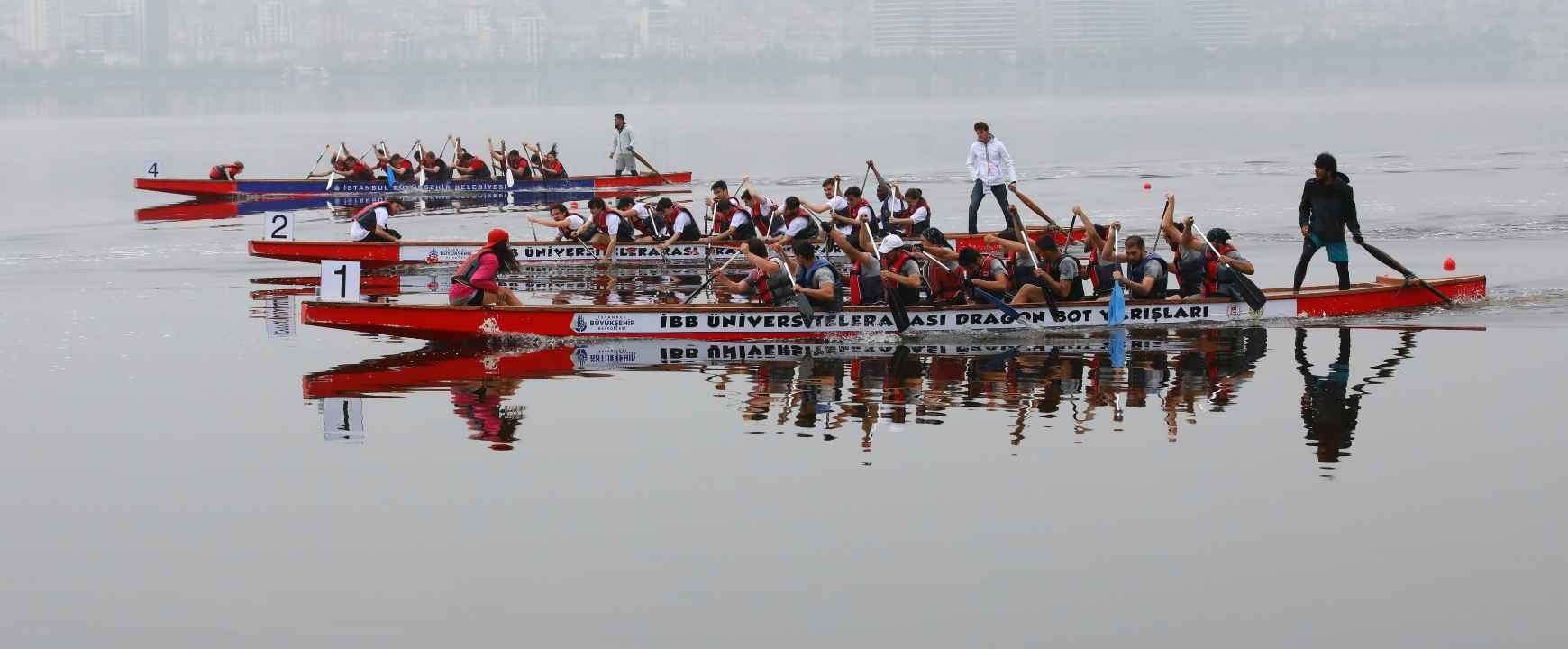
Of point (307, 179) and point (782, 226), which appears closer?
point (782, 226)

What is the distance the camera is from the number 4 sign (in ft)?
79.0

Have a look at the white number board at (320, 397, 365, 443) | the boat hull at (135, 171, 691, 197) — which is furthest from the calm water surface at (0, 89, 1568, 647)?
the boat hull at (135, 171, 691, 197)

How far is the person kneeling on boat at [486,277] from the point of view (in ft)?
80.8

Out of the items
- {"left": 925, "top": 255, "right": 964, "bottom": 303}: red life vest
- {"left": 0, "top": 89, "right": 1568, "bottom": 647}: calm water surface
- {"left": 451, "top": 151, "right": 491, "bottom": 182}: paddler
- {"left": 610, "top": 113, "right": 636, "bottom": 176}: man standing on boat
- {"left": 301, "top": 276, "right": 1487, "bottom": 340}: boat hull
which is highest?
{"left": 610, "top": 113, "right": 636, "bottom": 176}: man standing on boat

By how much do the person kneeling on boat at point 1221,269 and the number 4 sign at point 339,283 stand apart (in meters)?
10.3

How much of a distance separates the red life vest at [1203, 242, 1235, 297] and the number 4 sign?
1063cm

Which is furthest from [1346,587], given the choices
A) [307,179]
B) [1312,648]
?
[307,179]

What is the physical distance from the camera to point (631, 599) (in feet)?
47.7

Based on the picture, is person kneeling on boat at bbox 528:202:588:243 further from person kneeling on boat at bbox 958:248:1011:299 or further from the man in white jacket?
person kneeling on boat at bbox 958:248:1011:299

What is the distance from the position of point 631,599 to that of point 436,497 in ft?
11.2

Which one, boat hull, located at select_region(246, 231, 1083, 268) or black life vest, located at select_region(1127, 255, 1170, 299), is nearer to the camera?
black life vest, located at select_region(1127, 255, 1170, 299)

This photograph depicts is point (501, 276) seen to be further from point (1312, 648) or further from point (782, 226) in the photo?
point (1312, 648)

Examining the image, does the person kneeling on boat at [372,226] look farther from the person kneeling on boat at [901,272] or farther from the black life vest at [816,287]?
the person kneeling on boat at [901,272]

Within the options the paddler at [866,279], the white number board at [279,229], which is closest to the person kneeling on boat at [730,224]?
the white number board at [279,229]
